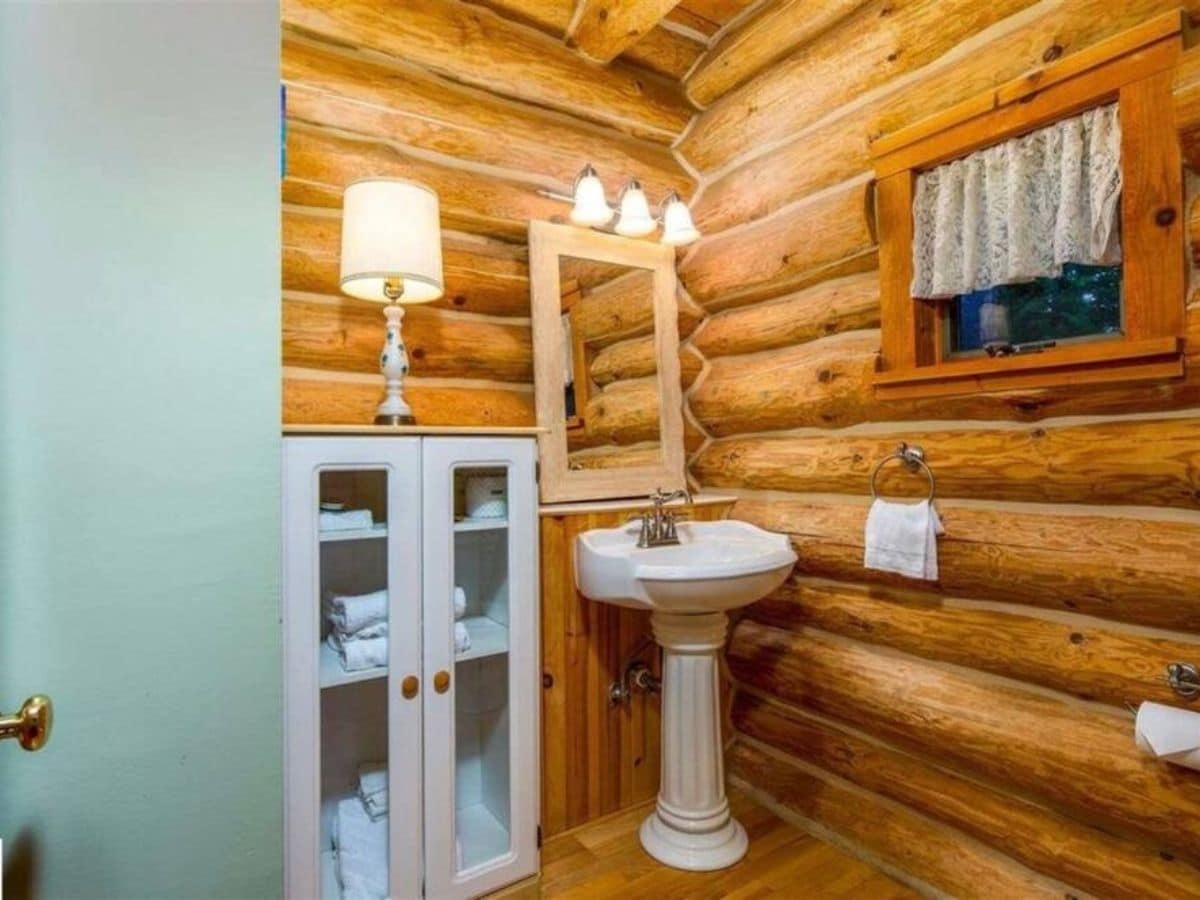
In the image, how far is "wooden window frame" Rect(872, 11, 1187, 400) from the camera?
1.40 metres

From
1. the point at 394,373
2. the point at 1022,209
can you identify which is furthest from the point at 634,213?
the point at 1022,209

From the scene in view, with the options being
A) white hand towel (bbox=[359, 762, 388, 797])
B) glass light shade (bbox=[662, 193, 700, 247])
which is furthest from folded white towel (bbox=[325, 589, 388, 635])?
glass light shade (bbox=[662, 193, 700, 247])

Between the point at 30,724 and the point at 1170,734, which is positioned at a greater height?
the point at 30,724

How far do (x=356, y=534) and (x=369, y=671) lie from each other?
33cm

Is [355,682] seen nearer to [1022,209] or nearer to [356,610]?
[356,610]

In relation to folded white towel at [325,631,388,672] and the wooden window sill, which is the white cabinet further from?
the wooden window sill

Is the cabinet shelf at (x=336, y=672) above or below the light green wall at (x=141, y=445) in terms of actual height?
below

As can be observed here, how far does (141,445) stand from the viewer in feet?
2.60

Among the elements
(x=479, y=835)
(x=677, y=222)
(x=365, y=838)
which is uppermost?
(x=677, y=222)

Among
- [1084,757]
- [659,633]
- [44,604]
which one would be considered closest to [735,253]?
[659,633]

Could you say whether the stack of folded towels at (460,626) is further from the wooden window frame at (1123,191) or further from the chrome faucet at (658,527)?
the wooden window frame at (1123,191)

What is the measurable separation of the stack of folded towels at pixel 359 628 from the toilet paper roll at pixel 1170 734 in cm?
166

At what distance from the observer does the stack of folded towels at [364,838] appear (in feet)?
5.30

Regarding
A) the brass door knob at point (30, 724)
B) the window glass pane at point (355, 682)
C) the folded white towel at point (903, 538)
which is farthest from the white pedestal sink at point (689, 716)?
the brass door knob at point (30, 724)
